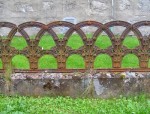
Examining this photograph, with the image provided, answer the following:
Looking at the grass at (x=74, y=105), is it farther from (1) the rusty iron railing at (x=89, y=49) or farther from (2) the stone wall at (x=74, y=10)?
(2) the stone wall at (x=74, y=10)

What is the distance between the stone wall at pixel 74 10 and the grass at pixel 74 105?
5.33 m

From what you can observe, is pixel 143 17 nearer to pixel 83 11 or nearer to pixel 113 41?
pixel 83 11

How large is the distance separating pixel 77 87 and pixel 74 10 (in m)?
5.26

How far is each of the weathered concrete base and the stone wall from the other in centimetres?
517

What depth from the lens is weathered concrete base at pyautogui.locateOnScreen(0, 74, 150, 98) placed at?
670cm

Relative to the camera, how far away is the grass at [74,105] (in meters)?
5.62

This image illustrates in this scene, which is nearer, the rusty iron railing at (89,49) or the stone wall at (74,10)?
the rusty iron railing at (89,49)

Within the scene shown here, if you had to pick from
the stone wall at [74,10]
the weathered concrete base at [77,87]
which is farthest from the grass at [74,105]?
the stone wall at [74,10]

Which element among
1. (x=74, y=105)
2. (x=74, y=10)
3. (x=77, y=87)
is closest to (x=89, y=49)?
(x=77, y=87)

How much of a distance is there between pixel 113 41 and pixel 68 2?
203 inches

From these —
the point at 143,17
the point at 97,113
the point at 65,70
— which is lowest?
the point at 97,113

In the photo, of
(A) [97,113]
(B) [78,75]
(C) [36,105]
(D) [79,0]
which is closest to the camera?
(A) [97,113]

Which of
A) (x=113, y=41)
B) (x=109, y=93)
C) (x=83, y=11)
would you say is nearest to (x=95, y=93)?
(x=109, y=93)

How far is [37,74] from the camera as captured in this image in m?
6.75
